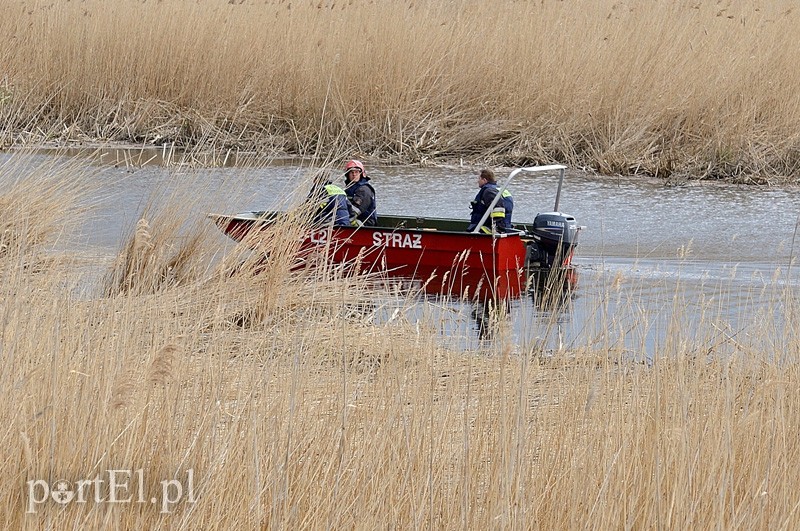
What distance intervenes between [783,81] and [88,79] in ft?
29.7

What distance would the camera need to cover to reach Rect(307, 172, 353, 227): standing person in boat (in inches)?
300

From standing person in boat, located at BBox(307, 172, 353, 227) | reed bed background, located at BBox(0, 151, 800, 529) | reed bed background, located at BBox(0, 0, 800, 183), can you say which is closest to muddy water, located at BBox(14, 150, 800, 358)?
standing person in boat, located at BBox(307, 172, 353, 227)

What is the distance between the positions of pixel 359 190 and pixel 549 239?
5.52 ft

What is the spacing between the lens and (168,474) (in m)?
2.82

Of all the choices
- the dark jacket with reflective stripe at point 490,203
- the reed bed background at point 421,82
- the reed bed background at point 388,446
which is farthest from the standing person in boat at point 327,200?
the reed bed background at point 421,82

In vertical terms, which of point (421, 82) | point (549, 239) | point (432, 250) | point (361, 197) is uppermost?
point (421, 82)

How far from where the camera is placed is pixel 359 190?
991 centimetres

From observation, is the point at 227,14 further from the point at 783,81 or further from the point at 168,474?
the point at 168,474

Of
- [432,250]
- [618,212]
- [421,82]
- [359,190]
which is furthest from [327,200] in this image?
[421,82]

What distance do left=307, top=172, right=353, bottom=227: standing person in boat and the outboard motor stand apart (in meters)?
1.57

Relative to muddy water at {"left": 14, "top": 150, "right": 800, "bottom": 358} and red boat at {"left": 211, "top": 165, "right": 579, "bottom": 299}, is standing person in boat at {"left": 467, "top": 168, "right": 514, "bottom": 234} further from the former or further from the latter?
muddy water at {"left": 14, "top": 150, "right": 800, "bottom": 358}

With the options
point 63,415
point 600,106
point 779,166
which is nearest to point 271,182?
point 600,106

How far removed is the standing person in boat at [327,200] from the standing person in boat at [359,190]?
93 millimetres

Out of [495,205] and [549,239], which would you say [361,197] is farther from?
[549,239]
